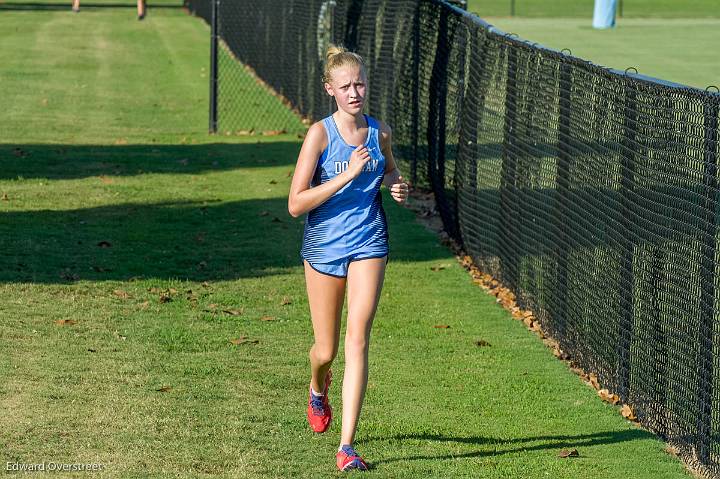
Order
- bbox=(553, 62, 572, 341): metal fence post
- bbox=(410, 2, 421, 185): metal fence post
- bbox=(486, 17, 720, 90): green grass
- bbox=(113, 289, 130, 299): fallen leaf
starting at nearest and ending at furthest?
bbox=(553, 62, 572, 341): metal fence post, bbox=(113, 289, 130, 299): fallen leaf, bbox=(410, 2, 421, 185): metal fence post, bbox=(486, 17, 720, 90): green grass

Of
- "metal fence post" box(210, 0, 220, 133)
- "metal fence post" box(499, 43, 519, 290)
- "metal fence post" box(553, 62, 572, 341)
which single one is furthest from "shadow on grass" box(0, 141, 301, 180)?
"metal fence post" box(553, 62, 572, 341)

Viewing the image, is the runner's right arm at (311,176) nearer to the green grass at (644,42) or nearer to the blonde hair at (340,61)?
the blonde hair at (340,61)

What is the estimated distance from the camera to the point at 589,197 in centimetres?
865

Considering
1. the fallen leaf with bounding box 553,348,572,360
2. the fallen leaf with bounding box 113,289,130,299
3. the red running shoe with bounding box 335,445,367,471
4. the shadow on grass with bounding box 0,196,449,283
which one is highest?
the red running shoe with bounding box 335,445,367,471

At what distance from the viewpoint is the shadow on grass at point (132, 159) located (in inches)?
635

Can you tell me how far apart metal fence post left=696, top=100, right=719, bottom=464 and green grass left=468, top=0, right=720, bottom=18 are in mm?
40799

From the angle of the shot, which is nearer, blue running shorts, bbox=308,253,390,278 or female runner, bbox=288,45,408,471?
female runner, bbox=288,45,408,471

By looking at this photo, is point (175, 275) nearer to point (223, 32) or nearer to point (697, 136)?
point (697, 136)

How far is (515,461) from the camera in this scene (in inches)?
275

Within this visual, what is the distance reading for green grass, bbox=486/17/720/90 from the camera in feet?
92.6

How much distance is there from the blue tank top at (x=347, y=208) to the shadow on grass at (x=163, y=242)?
14.7ft

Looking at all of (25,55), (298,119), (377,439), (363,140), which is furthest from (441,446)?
(25,55)

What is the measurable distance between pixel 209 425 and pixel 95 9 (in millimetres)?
43158

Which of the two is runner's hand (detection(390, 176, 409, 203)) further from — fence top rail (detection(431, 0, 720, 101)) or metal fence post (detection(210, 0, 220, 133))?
metal fence post (detection(210, 0, 220, 133))
